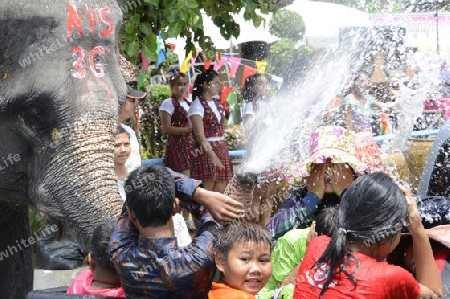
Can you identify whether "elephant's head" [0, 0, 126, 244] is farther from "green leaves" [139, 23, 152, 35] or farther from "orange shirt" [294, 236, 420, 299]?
"green leaves" [139, 23, 152, 35]

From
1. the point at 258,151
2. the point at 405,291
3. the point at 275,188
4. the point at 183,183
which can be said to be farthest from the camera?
the point at 258,151

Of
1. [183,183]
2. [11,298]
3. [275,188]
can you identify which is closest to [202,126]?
[275,188]

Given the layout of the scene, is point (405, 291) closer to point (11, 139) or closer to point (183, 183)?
point (183, 183)

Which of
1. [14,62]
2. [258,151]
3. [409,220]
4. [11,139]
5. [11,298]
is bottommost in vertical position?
[11,298]

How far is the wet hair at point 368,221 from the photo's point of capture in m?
2.55

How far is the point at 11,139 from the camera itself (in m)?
3.58

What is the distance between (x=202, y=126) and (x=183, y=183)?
4.78 metres

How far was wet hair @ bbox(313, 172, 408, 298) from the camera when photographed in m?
2.55

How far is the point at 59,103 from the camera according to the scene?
11.1 feet

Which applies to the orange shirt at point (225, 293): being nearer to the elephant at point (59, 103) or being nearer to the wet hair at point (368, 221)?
the wet hair at point (368, 221)

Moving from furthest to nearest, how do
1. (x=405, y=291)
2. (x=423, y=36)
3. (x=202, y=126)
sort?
(x=423, y=36), (x=202, y=126), (x=405, y=291)

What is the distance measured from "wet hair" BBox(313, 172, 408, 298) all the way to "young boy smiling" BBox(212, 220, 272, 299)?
0.23 m

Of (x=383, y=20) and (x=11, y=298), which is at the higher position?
(x=383, y=20)

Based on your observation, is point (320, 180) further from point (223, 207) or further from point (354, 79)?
point (354, 79)
